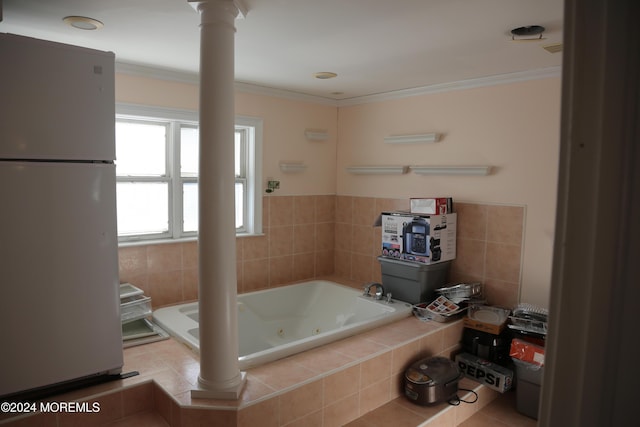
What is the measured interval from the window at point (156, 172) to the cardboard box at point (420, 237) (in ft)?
5.23

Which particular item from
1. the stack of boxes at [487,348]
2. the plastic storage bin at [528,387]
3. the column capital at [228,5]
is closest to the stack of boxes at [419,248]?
the stack of boxes at [487,348]

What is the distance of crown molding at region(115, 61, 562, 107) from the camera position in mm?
2957

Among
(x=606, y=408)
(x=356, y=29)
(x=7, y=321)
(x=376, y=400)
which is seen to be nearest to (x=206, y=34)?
(x=356, y=29)

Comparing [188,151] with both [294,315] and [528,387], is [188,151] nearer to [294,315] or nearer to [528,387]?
[294,315]

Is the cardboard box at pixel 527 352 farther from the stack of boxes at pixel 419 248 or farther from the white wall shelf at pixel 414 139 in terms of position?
the white wall shelf at pixel 414 139

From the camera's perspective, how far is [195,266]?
3.43 metres

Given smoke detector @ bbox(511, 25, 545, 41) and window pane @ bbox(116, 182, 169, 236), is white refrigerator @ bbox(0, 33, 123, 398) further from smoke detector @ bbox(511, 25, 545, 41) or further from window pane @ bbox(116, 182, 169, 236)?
smoke detector @ bbox(511, 25, 545, 41)

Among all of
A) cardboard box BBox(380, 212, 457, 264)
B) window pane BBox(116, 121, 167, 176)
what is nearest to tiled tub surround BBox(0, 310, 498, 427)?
cardboard box BBox(380, 212, 457, 264)

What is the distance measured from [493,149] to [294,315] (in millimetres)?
2246

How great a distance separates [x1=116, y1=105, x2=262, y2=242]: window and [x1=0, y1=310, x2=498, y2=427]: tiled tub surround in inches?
42.0

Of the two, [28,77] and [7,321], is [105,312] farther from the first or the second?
[28,77]

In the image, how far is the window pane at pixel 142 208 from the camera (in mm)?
3152

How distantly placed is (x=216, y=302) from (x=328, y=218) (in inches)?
97.9

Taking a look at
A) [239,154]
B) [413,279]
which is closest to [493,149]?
[413,279]
